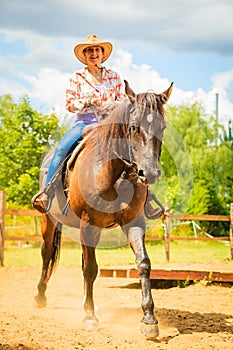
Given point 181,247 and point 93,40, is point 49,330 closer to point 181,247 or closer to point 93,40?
point 93,40

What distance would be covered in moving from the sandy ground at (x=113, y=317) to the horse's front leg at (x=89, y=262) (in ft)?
0.43

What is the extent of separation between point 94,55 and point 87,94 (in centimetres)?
57

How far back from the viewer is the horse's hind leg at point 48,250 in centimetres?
689

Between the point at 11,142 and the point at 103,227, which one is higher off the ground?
the point at 11,142

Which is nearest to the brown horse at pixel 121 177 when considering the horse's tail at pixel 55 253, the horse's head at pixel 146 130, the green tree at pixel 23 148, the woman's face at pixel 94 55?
the horse's head at pixel 146 130

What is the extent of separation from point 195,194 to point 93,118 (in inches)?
706

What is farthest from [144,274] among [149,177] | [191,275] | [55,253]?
[191,275]

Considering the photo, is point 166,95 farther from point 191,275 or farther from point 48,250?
point 191,275

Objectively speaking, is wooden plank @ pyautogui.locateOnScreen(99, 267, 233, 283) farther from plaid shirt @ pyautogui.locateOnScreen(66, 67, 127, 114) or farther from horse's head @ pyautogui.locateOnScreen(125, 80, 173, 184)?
horse's head @ pyautogui.locateOnScreen(125, 80, 173, 184)

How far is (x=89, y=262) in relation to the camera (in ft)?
18.0

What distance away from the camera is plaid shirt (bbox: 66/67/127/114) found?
19.0ft

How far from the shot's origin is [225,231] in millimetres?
25625

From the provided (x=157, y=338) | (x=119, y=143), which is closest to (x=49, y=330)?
(x=157, y=338)

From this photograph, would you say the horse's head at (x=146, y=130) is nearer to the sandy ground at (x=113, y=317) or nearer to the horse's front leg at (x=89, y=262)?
the horse's front leg at (x=89, y=262)
